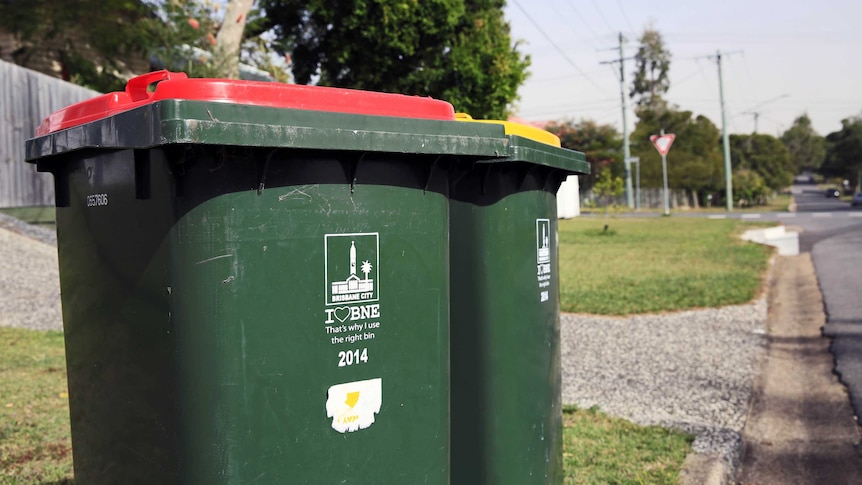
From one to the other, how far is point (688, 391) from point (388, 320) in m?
4.51

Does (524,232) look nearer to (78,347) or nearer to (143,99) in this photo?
(143,99)

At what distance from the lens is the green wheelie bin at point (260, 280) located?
2.15m

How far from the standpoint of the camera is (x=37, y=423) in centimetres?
478

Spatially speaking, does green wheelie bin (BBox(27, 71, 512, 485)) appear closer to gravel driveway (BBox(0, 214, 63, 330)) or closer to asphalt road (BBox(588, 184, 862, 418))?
asphalt road (BBox(588, 184, 862, 418))

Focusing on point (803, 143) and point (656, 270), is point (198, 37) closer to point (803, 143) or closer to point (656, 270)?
point (656, 270)

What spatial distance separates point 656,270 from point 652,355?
23.0 feet

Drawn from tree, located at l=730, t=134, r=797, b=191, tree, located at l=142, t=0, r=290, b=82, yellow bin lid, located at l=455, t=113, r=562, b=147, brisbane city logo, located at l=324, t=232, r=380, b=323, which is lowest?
brisbane city logo, located at l=324, t=232, r=380, b=323

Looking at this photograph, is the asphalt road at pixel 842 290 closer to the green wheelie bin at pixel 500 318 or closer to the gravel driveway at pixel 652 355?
the gravel driveway at pixel 652 355

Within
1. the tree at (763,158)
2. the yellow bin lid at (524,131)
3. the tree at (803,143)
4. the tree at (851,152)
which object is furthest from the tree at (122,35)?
the tree at (803,143)

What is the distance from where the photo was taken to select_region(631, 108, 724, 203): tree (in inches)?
2152

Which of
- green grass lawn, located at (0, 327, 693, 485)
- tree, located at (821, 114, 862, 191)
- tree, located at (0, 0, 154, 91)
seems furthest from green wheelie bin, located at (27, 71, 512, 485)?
tree, located at (821, 114, 862, 191)

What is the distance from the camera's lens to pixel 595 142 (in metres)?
55.8

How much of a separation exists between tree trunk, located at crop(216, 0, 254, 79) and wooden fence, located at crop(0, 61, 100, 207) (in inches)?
112

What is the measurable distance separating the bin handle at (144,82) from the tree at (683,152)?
181ft
